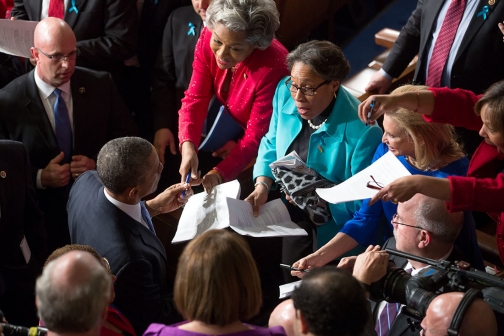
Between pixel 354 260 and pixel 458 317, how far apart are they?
0.76 m

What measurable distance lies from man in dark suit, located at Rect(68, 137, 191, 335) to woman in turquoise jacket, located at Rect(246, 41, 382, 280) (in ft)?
1.87

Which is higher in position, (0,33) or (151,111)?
(0,33)

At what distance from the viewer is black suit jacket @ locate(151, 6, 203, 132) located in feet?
12.9

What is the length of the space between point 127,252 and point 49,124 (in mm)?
1300

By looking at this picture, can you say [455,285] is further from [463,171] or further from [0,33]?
[0,33]

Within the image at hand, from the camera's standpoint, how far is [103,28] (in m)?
4.13

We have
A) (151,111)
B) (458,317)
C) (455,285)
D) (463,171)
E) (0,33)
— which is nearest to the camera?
(458,317)

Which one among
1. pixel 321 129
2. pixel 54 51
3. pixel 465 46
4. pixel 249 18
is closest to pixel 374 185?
pixel 321 129

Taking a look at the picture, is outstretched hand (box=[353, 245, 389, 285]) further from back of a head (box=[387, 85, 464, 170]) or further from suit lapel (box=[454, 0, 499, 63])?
suit lapel (box=[454, 0, 499, 63])

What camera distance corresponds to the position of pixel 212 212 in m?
2.96

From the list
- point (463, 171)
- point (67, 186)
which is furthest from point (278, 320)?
point (67, 186)

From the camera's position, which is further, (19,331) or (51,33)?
(51,33)

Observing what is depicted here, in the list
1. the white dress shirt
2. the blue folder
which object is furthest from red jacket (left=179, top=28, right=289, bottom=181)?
the white dress shirt

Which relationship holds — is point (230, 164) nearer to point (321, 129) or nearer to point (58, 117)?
point (321, 129)
